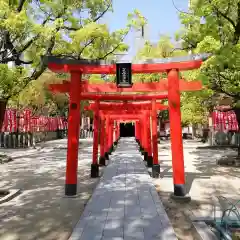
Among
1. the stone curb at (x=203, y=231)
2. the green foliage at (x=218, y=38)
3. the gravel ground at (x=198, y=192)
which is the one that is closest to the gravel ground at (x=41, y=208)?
the gravel ground at (x=198, y=192)

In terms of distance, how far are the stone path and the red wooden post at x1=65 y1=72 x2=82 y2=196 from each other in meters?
0.73

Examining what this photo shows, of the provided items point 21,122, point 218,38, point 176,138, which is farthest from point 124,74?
point 21,122

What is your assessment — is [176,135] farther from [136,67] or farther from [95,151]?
[95,151]

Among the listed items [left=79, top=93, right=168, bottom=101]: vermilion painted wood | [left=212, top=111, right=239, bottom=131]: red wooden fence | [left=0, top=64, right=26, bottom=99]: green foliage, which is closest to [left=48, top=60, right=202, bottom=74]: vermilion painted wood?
[left=0, top=64, right=26, bottom=99]: green foliage

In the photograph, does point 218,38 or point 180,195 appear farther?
point 218,38

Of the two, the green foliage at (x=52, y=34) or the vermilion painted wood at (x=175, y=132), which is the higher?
the green foliage at (x=52, y=34)

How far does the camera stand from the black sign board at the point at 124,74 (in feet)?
26.2

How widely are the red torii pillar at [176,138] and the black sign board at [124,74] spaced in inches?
41.7

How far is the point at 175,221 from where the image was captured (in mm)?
6059

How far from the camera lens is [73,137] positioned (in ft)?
27.5

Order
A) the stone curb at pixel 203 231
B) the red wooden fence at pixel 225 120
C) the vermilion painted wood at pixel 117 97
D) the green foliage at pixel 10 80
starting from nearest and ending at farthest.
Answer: the stone curb at pixel 203 231, the green foliage at pixel 10 80, the vermilion painted wood at pixel 117 97, the red wooden fence at pixel 225 120

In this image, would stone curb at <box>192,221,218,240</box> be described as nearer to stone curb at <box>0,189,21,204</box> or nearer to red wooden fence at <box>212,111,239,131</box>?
stone curb at <box>0,189,21,204</box>

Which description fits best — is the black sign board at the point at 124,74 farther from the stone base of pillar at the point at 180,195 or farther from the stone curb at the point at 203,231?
the stone curb at the point at 203,231

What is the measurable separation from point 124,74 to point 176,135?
6.78 feet
